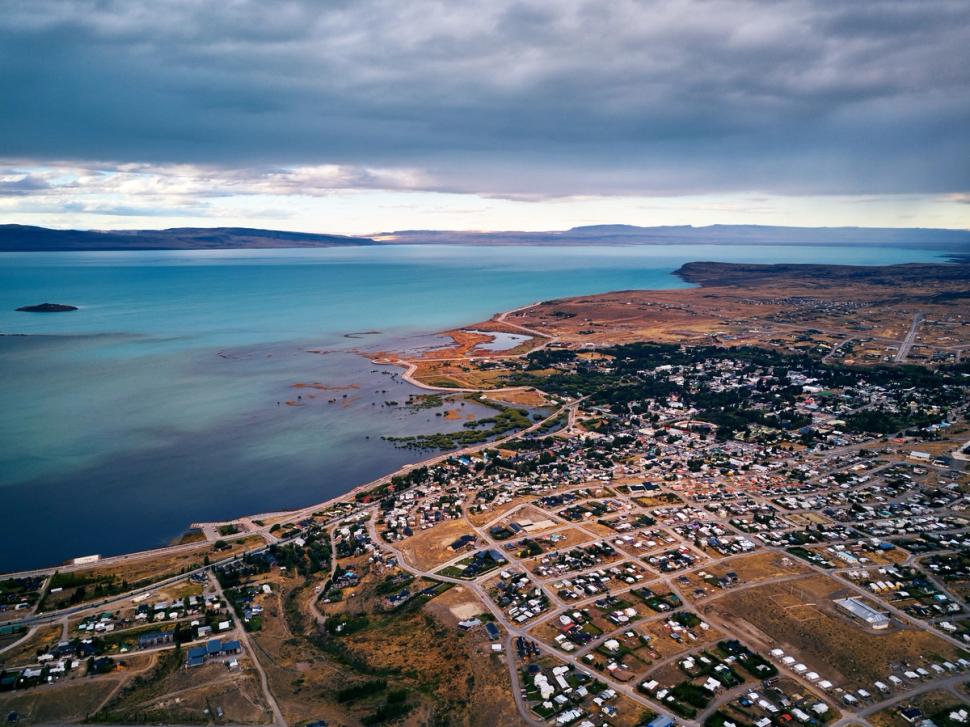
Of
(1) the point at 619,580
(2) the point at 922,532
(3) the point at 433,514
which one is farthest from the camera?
(3) the point at 433,514

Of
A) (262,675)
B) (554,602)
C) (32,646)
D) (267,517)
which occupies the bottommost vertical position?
(32,646)

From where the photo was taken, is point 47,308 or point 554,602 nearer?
point 554,602

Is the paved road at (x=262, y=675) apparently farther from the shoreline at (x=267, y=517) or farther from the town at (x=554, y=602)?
the shoreline at (x=267, y=517)

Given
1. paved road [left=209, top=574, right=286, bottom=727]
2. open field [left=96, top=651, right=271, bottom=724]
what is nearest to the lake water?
paved road [left=209, top=574, right=286, bottom=727]

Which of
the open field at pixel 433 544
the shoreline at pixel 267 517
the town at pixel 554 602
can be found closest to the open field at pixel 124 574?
the town at pixel 554 602

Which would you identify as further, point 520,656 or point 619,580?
point 619,580

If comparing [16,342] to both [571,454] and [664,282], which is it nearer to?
[571,454]

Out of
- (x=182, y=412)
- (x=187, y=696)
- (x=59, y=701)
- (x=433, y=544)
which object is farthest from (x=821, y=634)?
(x=182, y=412)

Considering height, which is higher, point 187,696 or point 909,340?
point 909,340

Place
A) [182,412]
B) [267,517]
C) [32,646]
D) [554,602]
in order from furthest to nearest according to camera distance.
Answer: [182,412]
[267,517]
[554,602]
[32,646]

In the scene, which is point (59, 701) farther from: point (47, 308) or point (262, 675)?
point (47, 308)

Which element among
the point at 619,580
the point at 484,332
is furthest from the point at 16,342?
the point at 619,580
